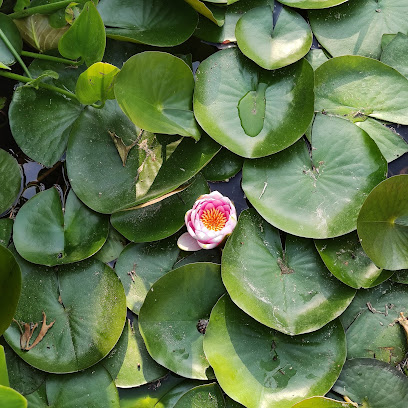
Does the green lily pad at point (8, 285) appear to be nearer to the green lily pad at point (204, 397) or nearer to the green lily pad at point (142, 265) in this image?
the green lily pad at point (142, 265)

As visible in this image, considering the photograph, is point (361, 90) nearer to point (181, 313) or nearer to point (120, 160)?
point (120, 160)

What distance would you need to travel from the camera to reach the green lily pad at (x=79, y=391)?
156cm

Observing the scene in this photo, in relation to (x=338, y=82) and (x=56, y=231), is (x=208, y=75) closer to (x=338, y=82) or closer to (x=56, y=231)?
(x=338, y=82)

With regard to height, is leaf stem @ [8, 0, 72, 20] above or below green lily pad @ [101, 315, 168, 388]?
above

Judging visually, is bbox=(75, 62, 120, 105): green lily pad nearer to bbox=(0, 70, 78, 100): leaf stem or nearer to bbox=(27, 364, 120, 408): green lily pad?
bbox=(0, 70, 78, 100): leaf stem

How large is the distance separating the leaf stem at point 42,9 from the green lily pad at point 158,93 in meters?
0.45

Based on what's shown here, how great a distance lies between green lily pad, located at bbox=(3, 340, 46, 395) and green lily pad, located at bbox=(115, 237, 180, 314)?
39 cm

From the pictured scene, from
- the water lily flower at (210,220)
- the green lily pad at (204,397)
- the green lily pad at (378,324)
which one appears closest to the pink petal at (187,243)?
the water lily flower at (210,220)

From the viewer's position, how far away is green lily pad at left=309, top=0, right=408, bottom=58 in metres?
1.87

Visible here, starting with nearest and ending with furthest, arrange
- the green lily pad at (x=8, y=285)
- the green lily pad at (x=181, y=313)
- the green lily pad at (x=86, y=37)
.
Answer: the green lily pad at (x=8, y=285) → the green lily pad at (x=86, y=37) → the green lily pad at (x=181, y=313)

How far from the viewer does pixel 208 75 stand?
5.77 feet

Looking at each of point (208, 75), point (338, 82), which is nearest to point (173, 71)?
point (208, 75)

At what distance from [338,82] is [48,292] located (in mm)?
1342

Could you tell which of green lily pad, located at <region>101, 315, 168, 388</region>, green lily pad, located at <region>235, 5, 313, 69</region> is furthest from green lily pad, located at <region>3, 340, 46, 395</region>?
green lily pad, located at <region>235, 5, 313, 69</region>
